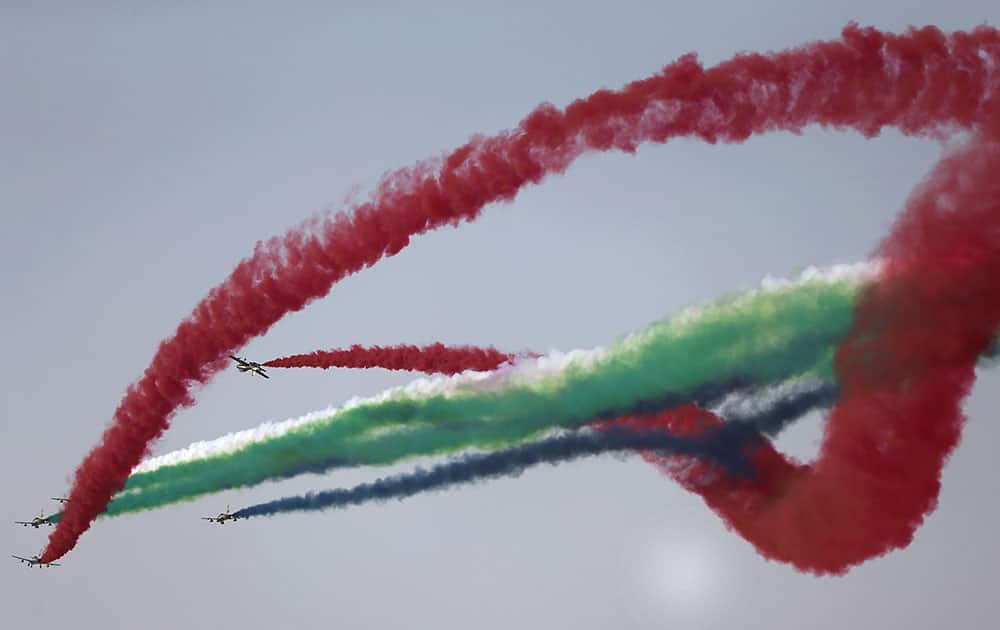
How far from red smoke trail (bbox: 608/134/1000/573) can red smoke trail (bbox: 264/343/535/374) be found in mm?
7685

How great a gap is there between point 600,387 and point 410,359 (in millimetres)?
9074

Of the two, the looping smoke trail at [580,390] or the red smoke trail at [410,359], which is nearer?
the looping smoke trail at [580,390]

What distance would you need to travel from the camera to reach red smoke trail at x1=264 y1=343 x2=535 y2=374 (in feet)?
131

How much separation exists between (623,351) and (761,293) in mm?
4933

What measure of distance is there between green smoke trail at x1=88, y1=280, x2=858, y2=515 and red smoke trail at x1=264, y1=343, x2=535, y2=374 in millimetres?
1609

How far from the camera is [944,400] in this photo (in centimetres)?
3127

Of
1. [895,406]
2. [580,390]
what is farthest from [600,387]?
[895,406]

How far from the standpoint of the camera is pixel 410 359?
41.2 meters

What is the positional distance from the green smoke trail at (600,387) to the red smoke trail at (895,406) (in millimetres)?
1330

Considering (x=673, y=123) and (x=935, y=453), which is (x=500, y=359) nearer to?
(x=673, y=123)

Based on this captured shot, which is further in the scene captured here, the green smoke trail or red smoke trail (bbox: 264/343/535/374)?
red smoke trail (bbox: 264/343/535/374)

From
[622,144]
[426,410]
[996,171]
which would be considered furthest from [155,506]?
[996,171]

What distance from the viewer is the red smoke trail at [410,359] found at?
40.0 m

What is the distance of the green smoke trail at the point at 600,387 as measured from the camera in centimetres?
3139
